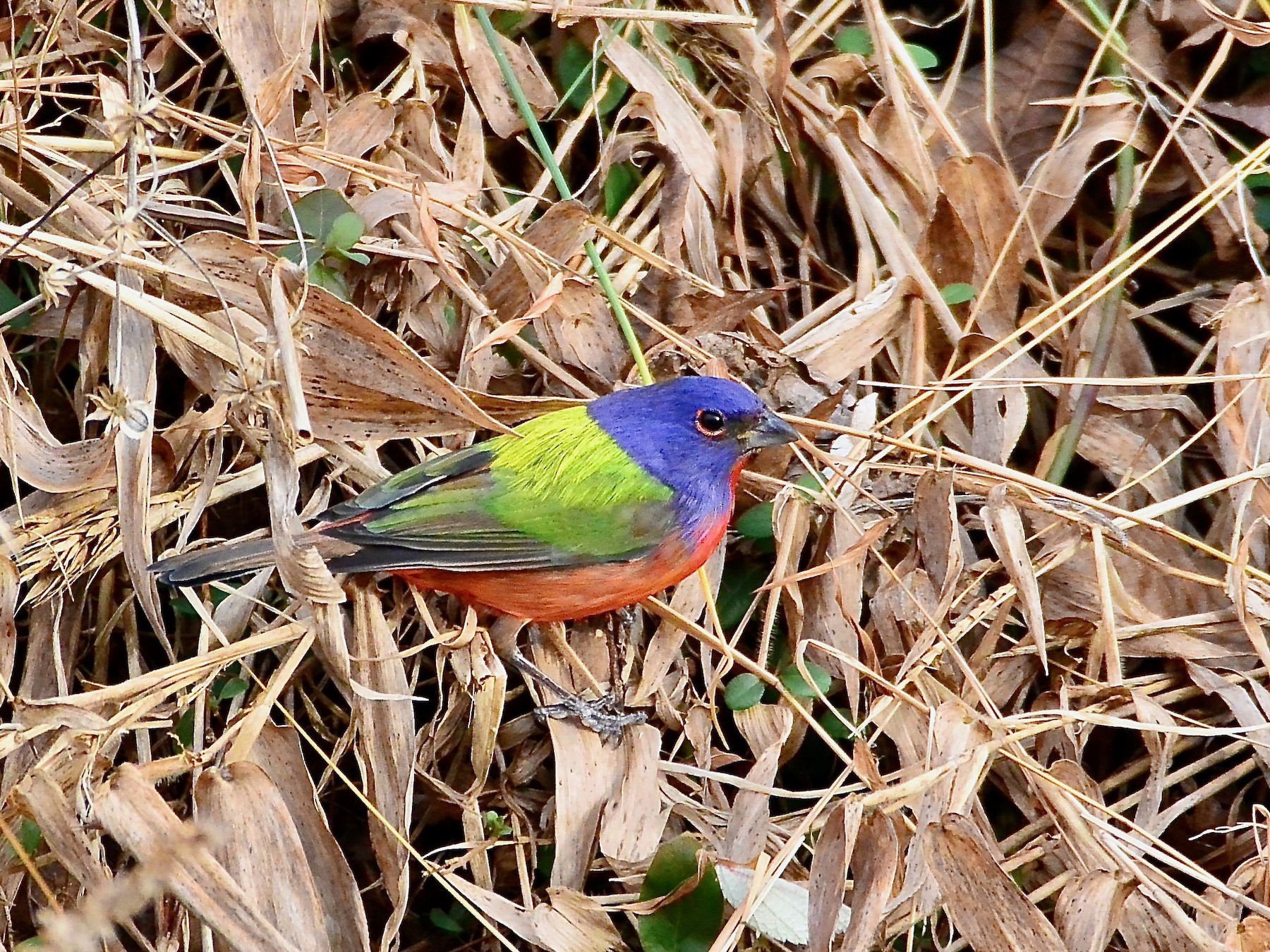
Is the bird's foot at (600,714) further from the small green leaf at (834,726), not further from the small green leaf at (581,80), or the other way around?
the small green leaf at (581,80)

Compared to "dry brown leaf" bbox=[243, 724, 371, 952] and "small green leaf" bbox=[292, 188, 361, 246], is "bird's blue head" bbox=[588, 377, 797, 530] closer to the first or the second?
"small green leaf" bbox=[292, 188, 361, 246]

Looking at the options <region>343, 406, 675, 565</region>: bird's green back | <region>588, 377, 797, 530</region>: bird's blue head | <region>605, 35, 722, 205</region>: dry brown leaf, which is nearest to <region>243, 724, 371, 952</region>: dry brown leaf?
<region>343, 406, 675, 565</region>: bird's green back

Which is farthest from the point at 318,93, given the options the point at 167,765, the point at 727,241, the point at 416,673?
the point at 167,765

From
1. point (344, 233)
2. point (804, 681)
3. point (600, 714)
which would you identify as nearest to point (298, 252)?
point (344, 233)

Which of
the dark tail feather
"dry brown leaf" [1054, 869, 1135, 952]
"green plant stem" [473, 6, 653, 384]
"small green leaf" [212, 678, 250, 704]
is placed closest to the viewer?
"dry brown leaf" [1054, 869, 1135, 952]

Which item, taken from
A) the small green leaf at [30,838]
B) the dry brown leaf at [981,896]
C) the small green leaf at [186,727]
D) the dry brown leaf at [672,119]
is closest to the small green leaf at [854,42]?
the dry brown leaf at [672,119]

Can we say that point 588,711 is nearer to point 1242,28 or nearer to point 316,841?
point 316,841
